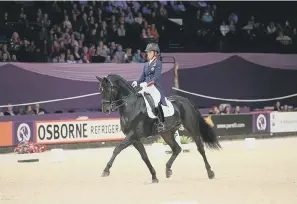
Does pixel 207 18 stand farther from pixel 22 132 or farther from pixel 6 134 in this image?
pixel 6 134

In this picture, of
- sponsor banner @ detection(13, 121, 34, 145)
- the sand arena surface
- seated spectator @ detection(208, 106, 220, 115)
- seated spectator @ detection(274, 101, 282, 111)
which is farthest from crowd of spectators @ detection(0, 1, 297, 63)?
the sand arena surface

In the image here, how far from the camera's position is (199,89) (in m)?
23.0

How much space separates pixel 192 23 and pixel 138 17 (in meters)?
3.25

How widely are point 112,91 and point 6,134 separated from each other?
8184 millimetres

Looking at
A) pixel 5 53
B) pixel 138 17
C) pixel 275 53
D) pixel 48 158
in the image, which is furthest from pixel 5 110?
pixel 275 53

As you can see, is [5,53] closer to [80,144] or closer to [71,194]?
[80,144]

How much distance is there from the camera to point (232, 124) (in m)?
22.4

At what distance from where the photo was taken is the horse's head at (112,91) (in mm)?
10203

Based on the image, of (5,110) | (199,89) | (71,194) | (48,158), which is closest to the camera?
(71,194)

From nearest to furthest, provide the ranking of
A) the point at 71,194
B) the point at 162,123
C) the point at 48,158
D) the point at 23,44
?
1. the point at 71,194
2. the point at 162,123
3. the point at 48,158
4. the point at 23,44

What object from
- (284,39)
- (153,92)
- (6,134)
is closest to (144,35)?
(284,39)

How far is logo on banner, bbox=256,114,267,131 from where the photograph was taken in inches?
906

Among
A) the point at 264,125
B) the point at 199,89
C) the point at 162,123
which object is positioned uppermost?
the point at 162,123

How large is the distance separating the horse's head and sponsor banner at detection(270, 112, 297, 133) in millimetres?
13745
